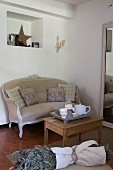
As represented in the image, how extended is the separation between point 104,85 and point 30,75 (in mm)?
1673

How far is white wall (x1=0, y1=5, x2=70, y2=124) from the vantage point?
4055 mm

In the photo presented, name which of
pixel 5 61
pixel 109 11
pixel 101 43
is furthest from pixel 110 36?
pixel 5 61

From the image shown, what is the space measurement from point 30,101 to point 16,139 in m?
0.80

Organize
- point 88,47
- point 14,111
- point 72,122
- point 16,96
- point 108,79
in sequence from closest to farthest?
point 72,122 < point 14,111 < point 16,96 < point 108,79 < point 88,47

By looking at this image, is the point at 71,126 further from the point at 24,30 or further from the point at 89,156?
the point at 24,30

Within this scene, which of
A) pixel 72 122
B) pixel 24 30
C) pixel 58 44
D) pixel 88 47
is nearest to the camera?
pixel 72 122

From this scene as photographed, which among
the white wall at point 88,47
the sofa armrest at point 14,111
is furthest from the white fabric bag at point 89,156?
the white wall at point 88,47

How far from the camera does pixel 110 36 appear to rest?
422 cm

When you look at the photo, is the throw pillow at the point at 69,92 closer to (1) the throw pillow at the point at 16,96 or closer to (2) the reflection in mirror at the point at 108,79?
(2) the reflection in mirror at the point at 108,79

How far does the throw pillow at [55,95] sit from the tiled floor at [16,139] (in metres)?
0.65

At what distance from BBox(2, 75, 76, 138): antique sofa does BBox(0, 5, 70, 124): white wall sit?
0.21 metres

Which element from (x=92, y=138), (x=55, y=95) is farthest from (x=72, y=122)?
(x=55, y=95)

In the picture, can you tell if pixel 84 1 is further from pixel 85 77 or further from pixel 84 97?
pixel 84 97

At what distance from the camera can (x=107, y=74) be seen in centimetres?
434
